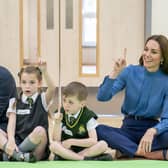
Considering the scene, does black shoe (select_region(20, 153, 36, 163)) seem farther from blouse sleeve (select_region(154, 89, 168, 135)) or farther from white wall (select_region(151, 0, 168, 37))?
white wall (select_region(151, 0, 168, 37))

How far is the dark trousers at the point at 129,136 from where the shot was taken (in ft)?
7.34

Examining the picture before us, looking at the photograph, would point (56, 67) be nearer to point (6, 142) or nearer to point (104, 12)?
point (104, 12)

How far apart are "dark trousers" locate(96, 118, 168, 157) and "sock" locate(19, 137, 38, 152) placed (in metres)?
0.35

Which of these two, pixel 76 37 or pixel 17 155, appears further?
pixel 76 37

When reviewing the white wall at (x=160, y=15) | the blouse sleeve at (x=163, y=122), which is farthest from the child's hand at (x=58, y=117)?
the white wall at (x=160, y=15)

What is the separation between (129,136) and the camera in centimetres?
233

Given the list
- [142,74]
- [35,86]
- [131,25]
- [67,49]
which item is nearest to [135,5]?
[131,25]

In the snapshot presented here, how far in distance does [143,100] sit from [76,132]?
14.8 inches

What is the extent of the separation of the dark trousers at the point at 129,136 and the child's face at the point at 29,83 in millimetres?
374

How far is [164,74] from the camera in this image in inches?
90.6

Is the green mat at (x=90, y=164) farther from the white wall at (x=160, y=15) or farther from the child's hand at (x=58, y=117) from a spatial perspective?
the white wall at (x=160, y=15)

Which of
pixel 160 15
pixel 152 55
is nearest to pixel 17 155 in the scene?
pixel 152 55

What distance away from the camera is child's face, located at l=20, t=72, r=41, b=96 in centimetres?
219

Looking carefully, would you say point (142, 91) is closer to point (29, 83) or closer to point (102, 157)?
point (102, 157)
